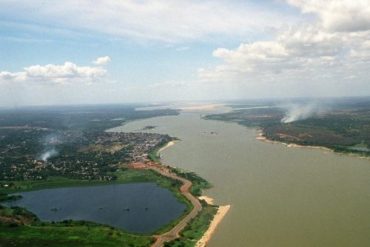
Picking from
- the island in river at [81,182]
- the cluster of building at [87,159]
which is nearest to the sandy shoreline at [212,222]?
the island in river at [81,182]

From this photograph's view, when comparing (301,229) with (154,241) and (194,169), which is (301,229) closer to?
(154,241)

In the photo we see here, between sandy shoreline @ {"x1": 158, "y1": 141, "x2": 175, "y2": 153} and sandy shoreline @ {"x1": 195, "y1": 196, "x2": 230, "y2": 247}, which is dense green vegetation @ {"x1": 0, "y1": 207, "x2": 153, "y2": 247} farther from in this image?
sandy shoreline @ {"x1": 158, "y1": 141, "x2": 175, "y2": 153}

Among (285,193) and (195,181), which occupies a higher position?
(285,193)

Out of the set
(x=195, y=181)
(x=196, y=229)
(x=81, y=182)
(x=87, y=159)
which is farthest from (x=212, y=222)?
(x=87, y=159)

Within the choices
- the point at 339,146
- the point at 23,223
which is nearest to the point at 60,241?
the point at 23,223

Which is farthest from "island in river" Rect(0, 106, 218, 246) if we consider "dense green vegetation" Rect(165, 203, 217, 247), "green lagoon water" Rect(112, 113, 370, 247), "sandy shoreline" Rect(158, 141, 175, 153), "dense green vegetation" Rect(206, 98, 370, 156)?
"dense green vegetation" Rect(206, 98, 370, 156)

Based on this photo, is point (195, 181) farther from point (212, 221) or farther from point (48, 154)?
point (48, 154)

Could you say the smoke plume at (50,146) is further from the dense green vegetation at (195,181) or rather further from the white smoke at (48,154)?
the dense green vegetation at (195,181)
